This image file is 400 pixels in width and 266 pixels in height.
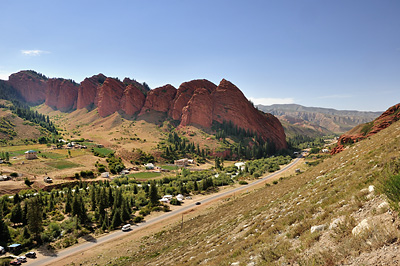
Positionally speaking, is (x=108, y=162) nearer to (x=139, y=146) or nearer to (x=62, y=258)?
(x=139, y=146)

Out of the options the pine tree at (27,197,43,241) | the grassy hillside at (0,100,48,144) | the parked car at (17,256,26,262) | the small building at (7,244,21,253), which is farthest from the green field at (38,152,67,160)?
the parked car at (17,256,26,262)

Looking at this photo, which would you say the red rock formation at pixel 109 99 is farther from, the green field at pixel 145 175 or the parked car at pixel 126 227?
the parked car at pixel 126 227

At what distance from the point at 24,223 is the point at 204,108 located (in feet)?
419

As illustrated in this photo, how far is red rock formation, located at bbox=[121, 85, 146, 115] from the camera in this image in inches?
7151

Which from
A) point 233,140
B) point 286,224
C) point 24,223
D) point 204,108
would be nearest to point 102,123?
point 204,108

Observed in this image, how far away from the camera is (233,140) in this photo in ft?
454

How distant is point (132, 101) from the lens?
601 ft

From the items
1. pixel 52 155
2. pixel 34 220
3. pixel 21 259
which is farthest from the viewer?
pixel 52 155

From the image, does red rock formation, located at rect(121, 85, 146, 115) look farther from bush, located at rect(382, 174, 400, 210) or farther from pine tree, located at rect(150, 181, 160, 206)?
bush, located at rect(382, 174, 400, 210)

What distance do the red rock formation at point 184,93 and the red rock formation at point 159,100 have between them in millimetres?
8440

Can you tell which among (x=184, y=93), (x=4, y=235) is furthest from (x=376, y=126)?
(x=184, y=93)

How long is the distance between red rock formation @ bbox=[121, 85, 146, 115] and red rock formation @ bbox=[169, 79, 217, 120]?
3441 centimetres

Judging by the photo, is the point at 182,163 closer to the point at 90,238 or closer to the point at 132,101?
the point at 90,238

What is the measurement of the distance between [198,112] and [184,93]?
26.0 m
